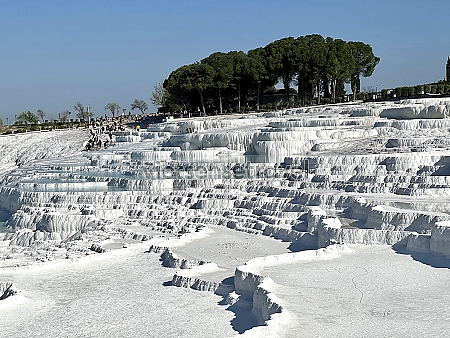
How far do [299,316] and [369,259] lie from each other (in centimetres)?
336

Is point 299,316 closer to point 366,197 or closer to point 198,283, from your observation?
point 198,283

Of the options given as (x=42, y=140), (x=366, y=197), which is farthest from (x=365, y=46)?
(x=366, y=197)

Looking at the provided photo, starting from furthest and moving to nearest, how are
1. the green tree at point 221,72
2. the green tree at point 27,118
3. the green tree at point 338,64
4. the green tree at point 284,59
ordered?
the green tree at point 27,118 → the green tree at point 221,72 → the green tree at point 284,59 → the green tree at point 338,64

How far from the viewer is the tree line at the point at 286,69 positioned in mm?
42281

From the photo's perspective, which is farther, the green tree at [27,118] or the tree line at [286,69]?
the green tree at [27,118]

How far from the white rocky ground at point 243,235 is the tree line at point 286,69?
1473 centimetres

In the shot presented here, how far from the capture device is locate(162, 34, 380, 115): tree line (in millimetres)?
42281

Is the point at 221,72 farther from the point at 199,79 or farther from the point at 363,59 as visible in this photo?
the point at 363,59

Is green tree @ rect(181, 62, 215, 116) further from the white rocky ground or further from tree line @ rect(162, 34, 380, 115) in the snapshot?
the white rocky ground

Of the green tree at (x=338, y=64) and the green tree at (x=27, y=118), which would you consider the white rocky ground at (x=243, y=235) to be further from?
the green tree at (x=27, y=118)

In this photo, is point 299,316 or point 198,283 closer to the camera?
point 299,316

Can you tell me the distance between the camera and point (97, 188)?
71.4 feet

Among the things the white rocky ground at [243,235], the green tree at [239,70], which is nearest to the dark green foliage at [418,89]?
the white rocky ground at [243,235]

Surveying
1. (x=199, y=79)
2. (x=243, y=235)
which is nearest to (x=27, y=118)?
(x=199, y=79)
